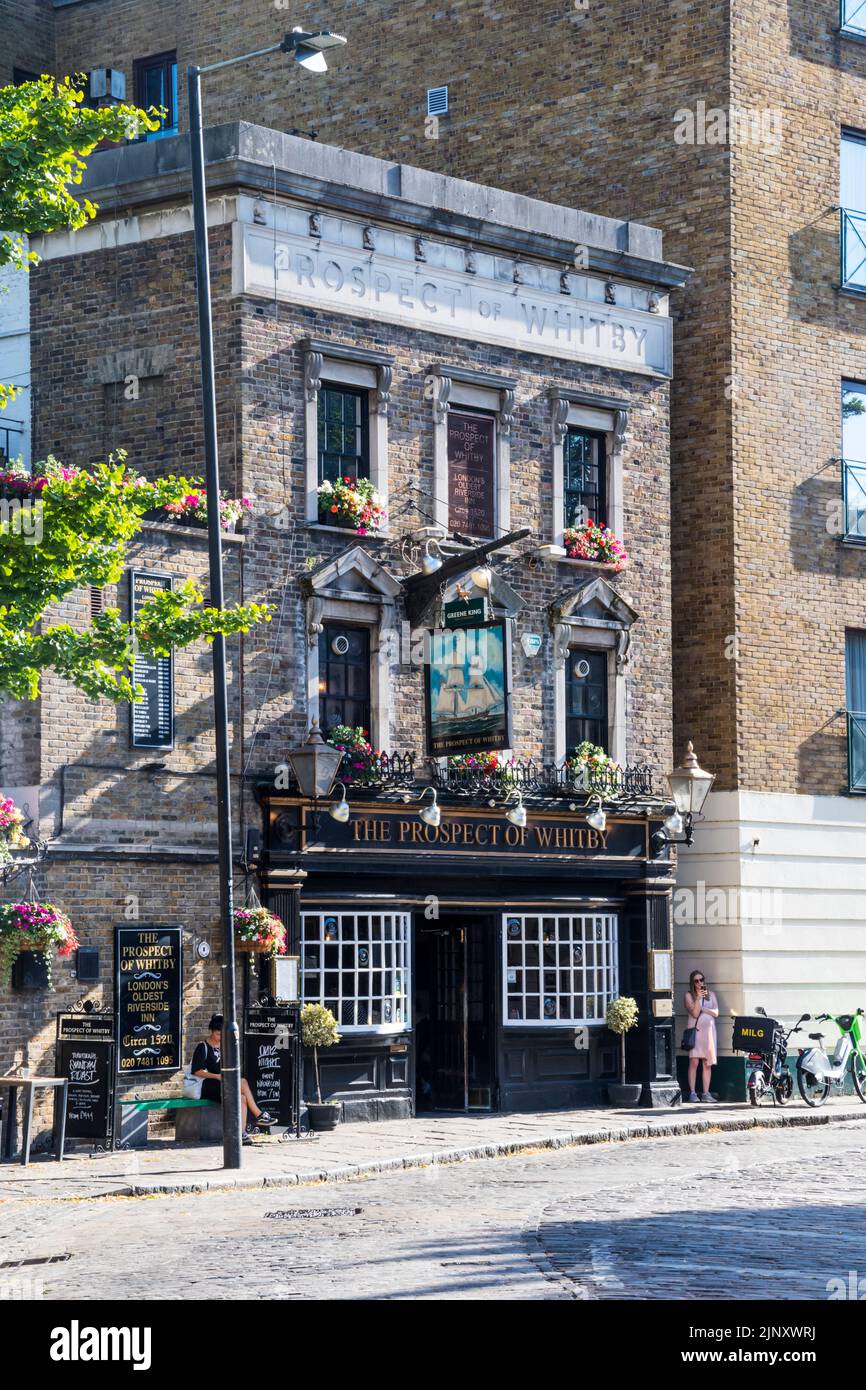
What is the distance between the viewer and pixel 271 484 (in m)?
24.6

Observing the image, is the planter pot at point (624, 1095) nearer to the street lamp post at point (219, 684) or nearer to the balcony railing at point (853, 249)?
the street lamp post at point (219, 684)

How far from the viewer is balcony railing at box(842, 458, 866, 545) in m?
31.1

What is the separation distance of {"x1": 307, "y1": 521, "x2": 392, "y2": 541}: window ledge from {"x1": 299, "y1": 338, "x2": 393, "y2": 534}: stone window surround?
59 mm

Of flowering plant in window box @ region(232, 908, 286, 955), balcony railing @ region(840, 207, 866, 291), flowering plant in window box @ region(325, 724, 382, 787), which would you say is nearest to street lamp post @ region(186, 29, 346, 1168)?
flowering plant in window box @ region(232, 908, 286, 955)

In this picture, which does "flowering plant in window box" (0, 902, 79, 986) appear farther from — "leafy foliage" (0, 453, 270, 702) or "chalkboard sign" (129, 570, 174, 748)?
"leafy foliage" (0, 453, 270, 702)

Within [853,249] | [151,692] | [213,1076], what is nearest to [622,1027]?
[213,1076]

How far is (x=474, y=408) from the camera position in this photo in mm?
27109

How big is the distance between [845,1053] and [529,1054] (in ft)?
15.5

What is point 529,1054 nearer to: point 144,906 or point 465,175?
point 144,906

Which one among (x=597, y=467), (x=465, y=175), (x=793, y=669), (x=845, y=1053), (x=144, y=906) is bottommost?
(x=845, y=1053)

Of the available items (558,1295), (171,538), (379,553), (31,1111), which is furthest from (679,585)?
(558,1295)

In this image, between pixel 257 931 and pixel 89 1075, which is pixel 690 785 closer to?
pixel 257 931

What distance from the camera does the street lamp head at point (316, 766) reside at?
23.6 m

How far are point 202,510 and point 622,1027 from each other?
923cm
